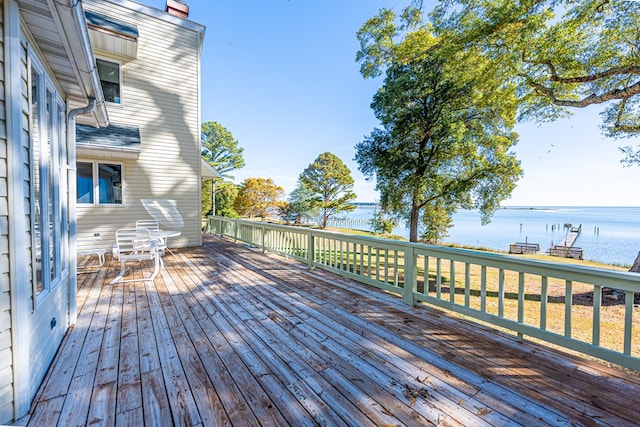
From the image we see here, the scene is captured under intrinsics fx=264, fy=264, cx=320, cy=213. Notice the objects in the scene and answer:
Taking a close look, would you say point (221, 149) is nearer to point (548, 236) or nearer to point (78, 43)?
point (78, 43)

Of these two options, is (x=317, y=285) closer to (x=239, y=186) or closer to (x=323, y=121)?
(x=323, y=121)

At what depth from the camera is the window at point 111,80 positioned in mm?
6656

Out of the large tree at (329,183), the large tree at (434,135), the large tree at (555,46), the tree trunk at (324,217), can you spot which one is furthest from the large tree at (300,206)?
the large tree at (555,46)

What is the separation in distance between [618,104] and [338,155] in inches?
657

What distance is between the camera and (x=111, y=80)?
6746 millimetres

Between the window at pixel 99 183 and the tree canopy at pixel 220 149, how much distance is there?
16726mm

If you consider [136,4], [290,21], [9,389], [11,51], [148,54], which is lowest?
[9,389]

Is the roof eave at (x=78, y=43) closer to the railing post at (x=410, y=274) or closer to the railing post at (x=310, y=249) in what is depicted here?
the railing post at (x=410, y=274)

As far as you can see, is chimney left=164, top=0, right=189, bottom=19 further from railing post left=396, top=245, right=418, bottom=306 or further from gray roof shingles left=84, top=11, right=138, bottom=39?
railing post left=396, top=245, right=418, bottom=306

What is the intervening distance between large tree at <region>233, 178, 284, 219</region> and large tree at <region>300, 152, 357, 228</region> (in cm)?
287

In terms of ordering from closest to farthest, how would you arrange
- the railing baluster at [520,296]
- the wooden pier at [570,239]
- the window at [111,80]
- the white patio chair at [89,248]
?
1. the railing baluster at [520,296]
2. the white patio chair at [89,248]
3. the window at [111,80]
4. the wooden pier at [570,239]

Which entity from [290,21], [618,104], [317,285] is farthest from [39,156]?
[618,104]

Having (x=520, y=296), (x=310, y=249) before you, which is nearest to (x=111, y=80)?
(x=310, y=249)

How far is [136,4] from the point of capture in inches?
271
